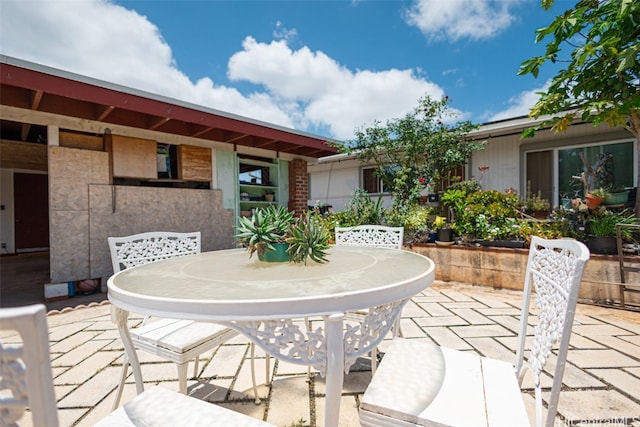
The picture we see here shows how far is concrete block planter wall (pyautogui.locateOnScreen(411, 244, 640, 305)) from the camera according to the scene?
326 centimetres

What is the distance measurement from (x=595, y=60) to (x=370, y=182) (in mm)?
5968

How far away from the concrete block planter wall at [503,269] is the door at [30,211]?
36.0 feet

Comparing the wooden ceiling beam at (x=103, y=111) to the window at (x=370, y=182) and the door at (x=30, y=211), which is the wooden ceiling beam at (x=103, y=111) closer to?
the window at (x=370, y=182)

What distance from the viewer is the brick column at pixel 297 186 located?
6762 millimetres

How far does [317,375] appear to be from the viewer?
1929mm

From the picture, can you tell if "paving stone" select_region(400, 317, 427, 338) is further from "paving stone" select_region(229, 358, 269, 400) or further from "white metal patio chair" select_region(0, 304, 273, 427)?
"white metal patio chair" select_region(0, 304, 273, 427)

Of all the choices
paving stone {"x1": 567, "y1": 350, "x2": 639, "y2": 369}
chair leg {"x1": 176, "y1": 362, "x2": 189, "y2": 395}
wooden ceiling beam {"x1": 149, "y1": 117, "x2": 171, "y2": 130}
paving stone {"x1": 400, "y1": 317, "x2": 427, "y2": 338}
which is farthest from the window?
chair leg {"x1": 176, "y1": 362, "x2": 189, "y2": 395}

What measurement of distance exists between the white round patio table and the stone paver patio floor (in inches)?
27.4

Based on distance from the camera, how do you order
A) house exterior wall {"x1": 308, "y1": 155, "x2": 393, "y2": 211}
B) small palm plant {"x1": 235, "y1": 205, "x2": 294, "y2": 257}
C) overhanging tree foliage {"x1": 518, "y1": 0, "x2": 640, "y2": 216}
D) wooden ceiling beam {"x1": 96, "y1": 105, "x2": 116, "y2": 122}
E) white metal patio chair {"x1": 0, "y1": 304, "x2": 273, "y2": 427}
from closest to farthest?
white metal patio chair {"x1": 0, "y1": 304, "x2": 273, "y2": 427} → small palm plant {"x1": 235, "y1": 205, "x2": 294, "y2": 257} → overhanging tree foliage {"x1": 518, "y1": 0, "x2": 640, "y2": 216} → wooden ceiling beam {"x1": 96, "y1": 105, "x2": 116, "y2": 122} → house exterior wall {"x1": 308, "y1": 155, "x2": 393, "y2": 211}

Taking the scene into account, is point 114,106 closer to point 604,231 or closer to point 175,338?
point 175,338

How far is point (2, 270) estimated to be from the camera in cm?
612

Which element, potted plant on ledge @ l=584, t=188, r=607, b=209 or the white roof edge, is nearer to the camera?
the white roof edge

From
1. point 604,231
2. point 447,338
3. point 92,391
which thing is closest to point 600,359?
point 447,338

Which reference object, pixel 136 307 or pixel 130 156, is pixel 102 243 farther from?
pixel 136 307
